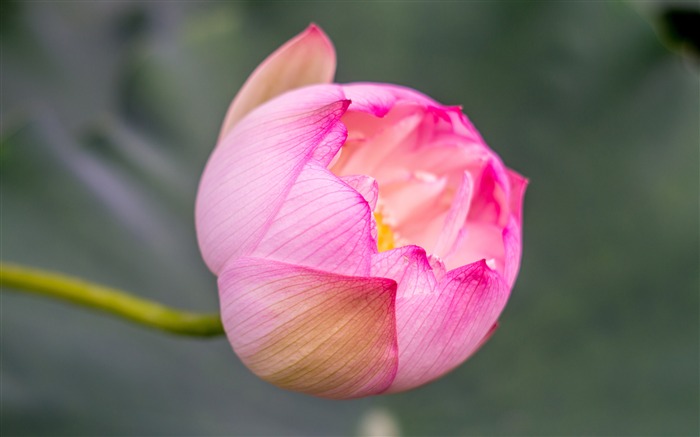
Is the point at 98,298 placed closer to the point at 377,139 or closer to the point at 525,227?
the point at 377,139

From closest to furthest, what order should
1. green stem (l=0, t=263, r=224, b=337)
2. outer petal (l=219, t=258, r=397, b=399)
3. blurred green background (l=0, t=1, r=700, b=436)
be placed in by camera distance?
outer petal (l=219, t=258, r=397, b=399) < green stem (l=0, t=263, r=224, b=337) < blurred green background (l=0, t=1, r=700, b=436)

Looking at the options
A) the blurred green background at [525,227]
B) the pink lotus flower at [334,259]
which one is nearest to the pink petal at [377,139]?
the pink lotus flower at [334,259]

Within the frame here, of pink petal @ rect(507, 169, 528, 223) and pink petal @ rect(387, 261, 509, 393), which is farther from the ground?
pink petal @ rect(507, 169, 528, 223)

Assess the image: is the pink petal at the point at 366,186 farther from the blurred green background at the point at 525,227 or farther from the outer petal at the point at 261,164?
the blurred green background at the point at 525,227

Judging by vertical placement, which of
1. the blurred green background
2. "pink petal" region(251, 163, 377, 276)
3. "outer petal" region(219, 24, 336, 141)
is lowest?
the blurred green background

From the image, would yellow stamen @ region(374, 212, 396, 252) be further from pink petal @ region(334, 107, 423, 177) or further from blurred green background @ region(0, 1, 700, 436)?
blurred green background @ region(0, 1, 700, 436)

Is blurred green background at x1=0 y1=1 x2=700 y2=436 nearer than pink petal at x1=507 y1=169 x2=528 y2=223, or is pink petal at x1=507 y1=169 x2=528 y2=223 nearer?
pink petal at x1=507 y1=169 x2=528 y2=223

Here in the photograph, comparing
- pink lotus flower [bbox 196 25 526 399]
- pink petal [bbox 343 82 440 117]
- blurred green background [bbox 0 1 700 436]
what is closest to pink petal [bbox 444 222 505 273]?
pink lotus flower [bbox 196 25 526 399]
